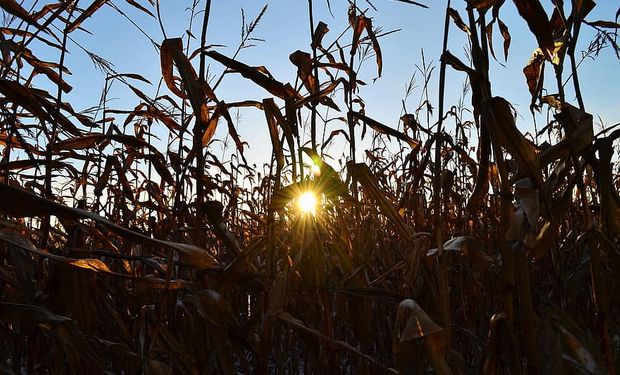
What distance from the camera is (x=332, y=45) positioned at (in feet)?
5.86

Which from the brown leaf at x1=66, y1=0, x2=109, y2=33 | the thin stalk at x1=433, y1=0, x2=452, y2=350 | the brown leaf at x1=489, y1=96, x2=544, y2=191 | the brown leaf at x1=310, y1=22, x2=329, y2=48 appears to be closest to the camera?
the brown leaf at x1=489, y1=96, x2=544, y2=191

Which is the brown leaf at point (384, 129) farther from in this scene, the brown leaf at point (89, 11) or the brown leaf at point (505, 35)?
the brown leaf at point (89, 11)

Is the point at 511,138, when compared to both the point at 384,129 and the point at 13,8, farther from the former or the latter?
the point at 13,8

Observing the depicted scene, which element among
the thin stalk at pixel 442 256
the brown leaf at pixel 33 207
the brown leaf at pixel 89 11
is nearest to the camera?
the brown leaf at pixel 33 207

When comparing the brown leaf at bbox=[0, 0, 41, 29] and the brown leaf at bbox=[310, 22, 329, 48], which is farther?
the brown leaf at bbox=[310, 22, 329, 48]

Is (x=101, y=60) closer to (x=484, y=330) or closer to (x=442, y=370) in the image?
(x=442, y=370)

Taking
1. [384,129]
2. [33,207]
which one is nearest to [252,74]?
[384,129]

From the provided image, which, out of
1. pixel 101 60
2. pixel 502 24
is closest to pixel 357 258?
pixel 502 24

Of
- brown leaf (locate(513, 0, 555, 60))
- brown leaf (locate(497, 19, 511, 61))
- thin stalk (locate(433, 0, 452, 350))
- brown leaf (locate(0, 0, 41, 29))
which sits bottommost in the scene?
thin stalk (locate(433, 0, 452, 350))

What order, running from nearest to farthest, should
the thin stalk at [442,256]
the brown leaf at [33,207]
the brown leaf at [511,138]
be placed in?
1. the brown leaf at [33,207]
2. the brown leaf at [511,138]
3. the thin stalk at [442,256]

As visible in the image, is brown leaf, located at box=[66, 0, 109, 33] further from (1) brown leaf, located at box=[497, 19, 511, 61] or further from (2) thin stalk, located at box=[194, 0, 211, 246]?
(1) brown leaf, located at box=[497, 19, 511, 61]

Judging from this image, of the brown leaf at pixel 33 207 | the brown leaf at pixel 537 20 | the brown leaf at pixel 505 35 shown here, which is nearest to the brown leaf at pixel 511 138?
the brown leaf at pixel 537 20

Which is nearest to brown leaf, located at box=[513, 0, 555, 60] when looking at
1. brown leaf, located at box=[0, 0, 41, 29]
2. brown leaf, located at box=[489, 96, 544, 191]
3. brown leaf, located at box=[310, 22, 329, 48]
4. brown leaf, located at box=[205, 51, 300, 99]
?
brown leaf, located at box=[489, 96, 544, 191]

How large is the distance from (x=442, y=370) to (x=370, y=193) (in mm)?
454
